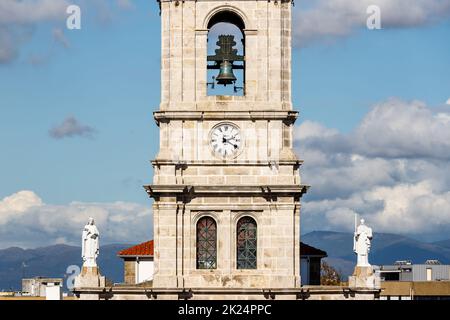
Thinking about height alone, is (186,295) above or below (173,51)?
below

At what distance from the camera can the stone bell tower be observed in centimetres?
8731

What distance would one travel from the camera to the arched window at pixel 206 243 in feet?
289

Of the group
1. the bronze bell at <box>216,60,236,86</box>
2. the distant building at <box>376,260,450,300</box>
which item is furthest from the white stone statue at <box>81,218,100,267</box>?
the distant building at <box>376,260,450,300</box>

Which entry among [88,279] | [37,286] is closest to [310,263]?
[88,279]

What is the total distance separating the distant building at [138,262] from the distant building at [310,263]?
961cm

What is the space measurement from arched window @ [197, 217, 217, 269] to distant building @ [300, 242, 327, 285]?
49.7 feet

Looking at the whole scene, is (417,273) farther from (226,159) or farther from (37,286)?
(226,159)

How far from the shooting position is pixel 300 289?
86625mm
